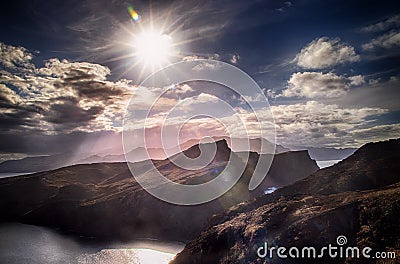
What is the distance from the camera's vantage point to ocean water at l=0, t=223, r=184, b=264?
86.5 metres

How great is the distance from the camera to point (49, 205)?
16838 cm

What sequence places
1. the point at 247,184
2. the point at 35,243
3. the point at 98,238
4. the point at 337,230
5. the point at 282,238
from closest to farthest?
the point at 337,230 → the point at 282,238 → the point at 35,243 → the point at 98,238 → the point at 247,184

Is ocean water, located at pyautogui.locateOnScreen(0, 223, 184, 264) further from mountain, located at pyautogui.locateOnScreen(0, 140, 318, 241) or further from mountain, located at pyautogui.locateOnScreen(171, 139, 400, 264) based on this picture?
mountain, located at pyautogui.locateOnScreen(171, 139, 400, 264)

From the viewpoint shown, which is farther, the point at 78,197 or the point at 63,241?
the point at 78,197

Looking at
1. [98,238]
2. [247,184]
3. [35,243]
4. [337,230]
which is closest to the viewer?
[337,230]

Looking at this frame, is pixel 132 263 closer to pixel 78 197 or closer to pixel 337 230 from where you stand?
pixel 337 230

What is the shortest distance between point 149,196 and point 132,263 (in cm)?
6236

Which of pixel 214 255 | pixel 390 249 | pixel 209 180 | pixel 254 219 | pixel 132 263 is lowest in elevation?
pixel 132 263

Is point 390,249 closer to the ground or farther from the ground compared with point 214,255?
farther from the ground

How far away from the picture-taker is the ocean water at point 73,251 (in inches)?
3406

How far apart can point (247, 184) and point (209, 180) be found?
30.7m

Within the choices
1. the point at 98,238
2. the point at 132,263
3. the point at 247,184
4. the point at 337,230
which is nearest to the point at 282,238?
the point at 337,230

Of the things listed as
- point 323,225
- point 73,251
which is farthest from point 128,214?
point 323,225

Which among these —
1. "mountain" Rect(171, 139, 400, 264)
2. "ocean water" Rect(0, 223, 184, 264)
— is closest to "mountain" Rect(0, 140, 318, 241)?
"ocean water" Rect(0, 223, 184, 264)
